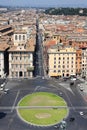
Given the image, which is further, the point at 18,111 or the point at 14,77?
the point at 14,77

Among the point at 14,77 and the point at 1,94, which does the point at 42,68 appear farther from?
the point at 1,94

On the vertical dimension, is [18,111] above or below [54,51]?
below

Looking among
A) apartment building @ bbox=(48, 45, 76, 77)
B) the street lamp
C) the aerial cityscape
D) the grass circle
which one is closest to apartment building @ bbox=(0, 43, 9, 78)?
the aerial cityscape

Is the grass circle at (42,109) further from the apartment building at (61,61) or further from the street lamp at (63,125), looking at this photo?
the apartment building at (61,61)

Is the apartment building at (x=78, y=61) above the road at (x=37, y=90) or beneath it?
above

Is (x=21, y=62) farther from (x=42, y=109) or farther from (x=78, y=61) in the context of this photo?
(x=42, y=109)

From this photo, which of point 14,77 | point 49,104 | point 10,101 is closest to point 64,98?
point 49,104

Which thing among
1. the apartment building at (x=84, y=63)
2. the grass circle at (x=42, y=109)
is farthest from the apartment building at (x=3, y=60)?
the grass circle at (x=42, y=109)
